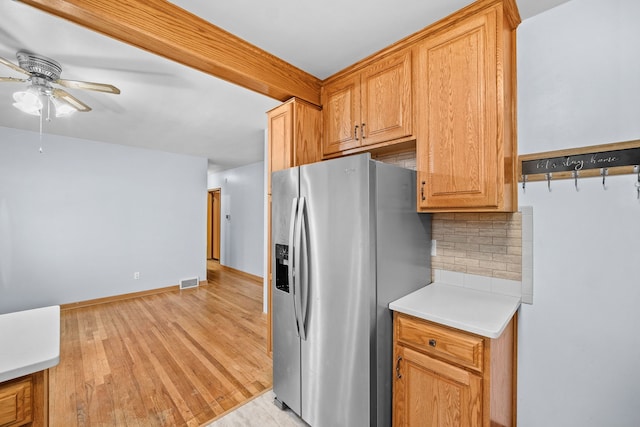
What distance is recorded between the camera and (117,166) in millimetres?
4344

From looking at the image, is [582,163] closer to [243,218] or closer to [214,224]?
[243,218]

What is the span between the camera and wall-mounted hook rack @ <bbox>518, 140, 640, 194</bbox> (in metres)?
1.32

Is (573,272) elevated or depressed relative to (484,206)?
depressed

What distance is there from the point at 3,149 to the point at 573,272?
603 cm

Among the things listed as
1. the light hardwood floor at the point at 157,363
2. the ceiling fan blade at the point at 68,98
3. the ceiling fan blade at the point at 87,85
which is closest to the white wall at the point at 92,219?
the light hardwood floor at the point at 157,363

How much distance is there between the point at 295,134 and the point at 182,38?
96 centimetres

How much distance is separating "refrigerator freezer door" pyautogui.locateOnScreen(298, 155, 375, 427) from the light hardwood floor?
83 centimetres

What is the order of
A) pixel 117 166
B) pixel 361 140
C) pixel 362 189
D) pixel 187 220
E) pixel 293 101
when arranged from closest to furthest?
pixel 362 189
pixel 361 140
pixel 293 101
pixel 117 166
pixel 187 220

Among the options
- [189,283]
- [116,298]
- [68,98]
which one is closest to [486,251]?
[68,98]

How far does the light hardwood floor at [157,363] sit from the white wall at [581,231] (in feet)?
6.45

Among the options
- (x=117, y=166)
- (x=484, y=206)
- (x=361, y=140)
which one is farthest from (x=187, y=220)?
(x=484, y=206)

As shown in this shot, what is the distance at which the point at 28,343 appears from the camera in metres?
1.01

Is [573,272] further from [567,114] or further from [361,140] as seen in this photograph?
[361,140]

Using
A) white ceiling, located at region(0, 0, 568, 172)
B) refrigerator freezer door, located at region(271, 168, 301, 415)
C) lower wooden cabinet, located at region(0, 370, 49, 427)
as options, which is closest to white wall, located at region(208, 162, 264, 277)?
white ceiling, located at region(0, 0, 568, 172)
